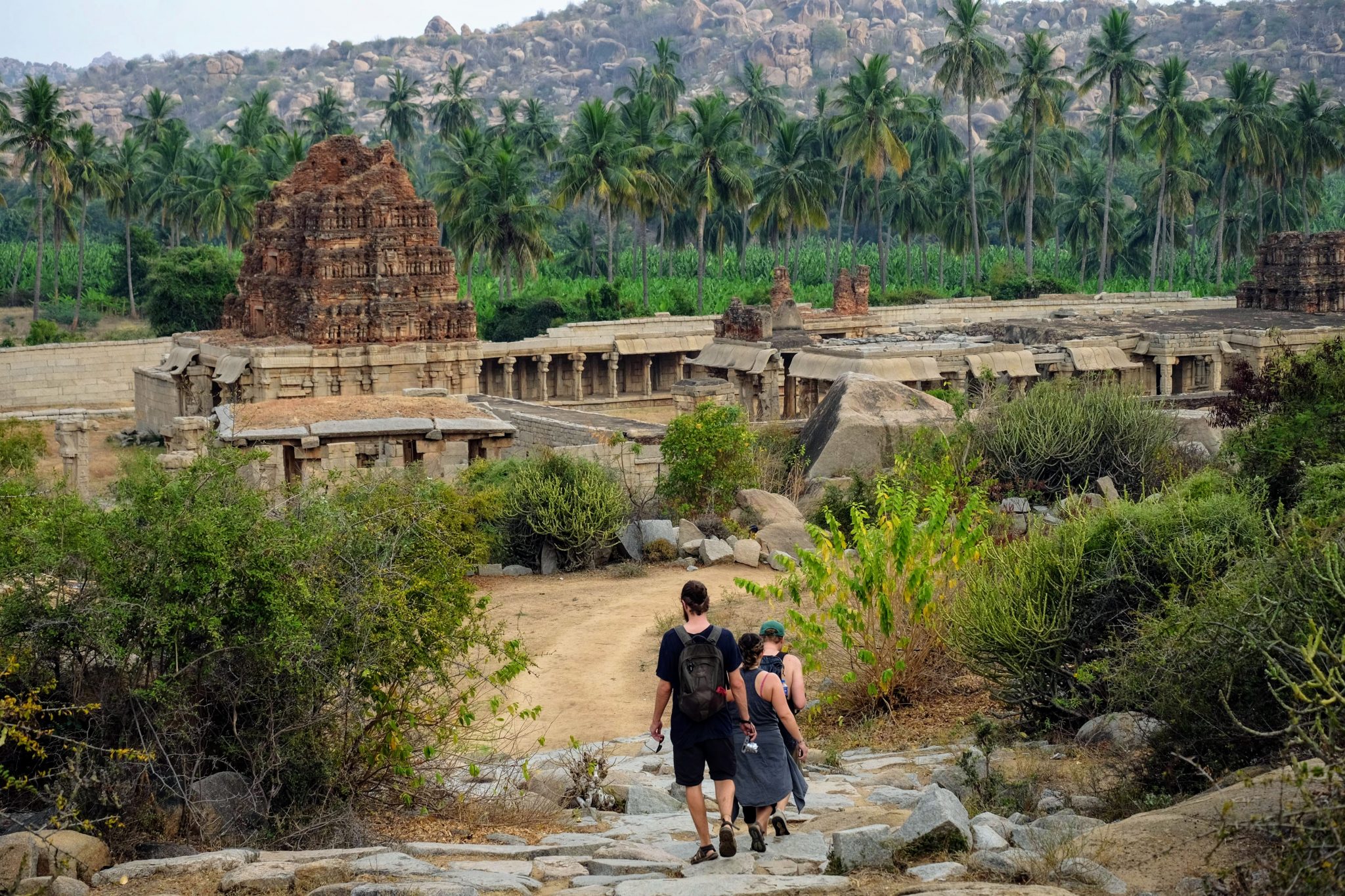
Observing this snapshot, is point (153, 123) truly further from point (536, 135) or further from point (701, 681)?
point (701, 681)

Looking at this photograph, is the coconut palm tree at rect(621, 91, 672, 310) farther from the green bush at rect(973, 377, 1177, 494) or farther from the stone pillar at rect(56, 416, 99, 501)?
the green bush at rect(973, 377, 1177, 494)

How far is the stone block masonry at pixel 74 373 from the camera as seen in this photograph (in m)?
43.4

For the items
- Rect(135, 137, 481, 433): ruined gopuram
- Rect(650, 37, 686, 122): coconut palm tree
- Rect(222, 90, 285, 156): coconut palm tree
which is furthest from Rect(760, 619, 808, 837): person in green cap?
Rect(650, 37, 686, 122): coconut palm tree

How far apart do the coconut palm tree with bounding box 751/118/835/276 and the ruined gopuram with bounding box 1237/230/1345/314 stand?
16451 millimetres

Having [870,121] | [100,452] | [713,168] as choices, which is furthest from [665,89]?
[100,452]

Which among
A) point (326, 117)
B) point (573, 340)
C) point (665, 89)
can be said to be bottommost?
point (573, 340)

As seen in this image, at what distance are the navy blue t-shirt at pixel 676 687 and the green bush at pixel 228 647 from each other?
217 cm

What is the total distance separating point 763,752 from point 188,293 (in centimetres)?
4401

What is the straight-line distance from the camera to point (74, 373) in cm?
4475

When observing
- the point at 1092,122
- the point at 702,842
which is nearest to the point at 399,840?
the point at 702,842

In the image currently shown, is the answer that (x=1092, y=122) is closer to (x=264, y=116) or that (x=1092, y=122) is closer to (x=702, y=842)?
(x=264, y=116)

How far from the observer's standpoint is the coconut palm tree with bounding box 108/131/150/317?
197 feet

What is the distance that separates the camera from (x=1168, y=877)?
7.40 meters

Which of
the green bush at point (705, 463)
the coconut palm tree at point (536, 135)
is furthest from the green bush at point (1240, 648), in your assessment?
the coconut palm tree at point (536, 135)
